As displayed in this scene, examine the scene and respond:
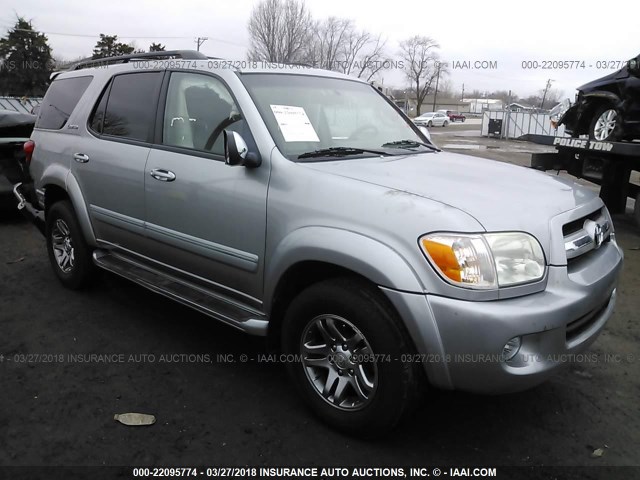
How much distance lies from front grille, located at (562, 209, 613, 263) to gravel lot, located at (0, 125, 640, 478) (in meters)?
0.94

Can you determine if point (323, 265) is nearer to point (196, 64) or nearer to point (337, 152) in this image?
point (337, 152)

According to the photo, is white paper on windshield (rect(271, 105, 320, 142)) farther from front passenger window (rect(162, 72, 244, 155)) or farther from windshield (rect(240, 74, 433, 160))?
front passenger window (rect(162, 72, 244, 155))

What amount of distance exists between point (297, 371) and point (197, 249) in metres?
0.96

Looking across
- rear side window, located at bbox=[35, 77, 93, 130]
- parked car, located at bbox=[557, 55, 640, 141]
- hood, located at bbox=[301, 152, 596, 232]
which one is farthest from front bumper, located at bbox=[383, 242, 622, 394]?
parked car, located at bbox=[557, 55, 640, 141]

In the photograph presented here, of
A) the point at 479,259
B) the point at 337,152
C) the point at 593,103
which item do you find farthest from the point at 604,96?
the point at 479,259

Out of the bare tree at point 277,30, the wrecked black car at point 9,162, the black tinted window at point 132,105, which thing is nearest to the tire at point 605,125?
the black tinted window at point 132,105

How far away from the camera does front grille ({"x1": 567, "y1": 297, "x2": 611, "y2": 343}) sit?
234cm

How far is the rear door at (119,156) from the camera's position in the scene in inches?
138

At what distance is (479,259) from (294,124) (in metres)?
1.38

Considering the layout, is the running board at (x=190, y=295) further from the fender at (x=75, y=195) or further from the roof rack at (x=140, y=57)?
the roof rack at (x=140, y=57)

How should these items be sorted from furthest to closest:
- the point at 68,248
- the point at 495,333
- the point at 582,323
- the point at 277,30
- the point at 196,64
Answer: the point at 277,30
the point at 68,248
the point at 196,64
the point at 582,323
the point at 495,333

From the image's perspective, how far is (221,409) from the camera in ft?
9.22

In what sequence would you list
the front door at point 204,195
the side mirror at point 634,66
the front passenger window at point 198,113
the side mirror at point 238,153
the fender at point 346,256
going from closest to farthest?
1. the fender at point 346,256
2. the side mirror at point 238,153
3. the front door at point 204,195
4. the front passenger window at point 198,113
5. the side mirror at point 634,66

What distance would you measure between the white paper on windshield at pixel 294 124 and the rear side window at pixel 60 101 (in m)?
2.16
